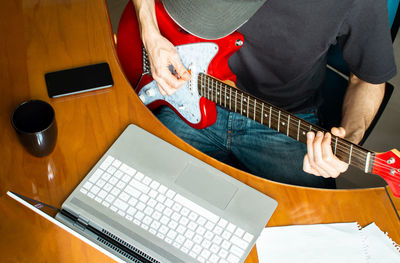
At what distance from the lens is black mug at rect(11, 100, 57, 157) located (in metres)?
0.80

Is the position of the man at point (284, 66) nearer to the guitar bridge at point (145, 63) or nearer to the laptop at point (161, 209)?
the guitar bridge at point (145, 63)

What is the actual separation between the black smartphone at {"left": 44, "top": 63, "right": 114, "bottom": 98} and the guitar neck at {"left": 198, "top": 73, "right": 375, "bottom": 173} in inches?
12.3

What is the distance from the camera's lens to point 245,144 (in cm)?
125

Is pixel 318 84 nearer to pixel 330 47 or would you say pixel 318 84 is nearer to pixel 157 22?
pixel 330 47

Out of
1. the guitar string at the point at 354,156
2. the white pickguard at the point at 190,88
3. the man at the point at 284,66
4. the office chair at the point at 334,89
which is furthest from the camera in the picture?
the office chair at the point at 334,89

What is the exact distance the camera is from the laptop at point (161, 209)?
773mm

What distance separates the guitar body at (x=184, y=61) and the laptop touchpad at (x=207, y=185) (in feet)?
1.23

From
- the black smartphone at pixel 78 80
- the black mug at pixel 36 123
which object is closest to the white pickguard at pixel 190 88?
the black smartphone at pixel 78 80

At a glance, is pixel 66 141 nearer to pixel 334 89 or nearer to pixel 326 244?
pixel 326 244

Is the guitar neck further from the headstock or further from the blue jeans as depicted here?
the blue jeans

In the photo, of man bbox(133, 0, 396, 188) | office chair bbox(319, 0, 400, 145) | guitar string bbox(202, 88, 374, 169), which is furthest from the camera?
office chair bbox(319, 0, 400, 145)

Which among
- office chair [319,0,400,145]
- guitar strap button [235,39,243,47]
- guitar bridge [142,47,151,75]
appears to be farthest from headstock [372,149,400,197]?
guitar bridge [142,47,151,75]

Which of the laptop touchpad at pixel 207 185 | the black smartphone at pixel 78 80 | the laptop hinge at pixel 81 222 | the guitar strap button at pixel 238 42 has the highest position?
the guitar strap button at pixel 238 42

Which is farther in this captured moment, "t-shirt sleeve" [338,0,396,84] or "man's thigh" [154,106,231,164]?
"man's thigh" [154,106,231,164]
